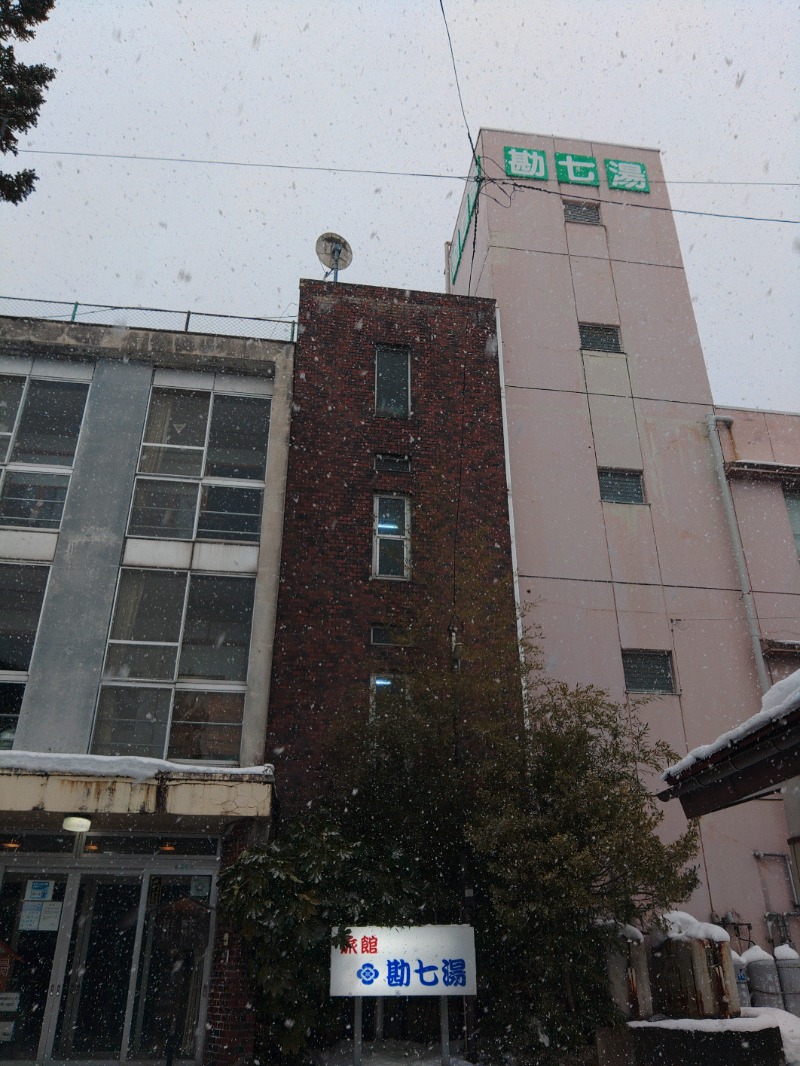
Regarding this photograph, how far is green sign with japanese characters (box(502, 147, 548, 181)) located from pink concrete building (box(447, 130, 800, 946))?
0.16 feet

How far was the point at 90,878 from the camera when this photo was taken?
11727 mm

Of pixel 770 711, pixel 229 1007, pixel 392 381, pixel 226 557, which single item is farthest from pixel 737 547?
pixel 229 1007

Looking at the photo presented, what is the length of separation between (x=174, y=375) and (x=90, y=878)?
28.9ft

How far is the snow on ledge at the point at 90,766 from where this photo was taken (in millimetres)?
10352

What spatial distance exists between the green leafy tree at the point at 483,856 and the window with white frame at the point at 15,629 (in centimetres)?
477

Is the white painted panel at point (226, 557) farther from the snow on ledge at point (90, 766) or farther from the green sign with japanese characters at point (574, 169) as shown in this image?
the green sign with japanese characters at point (574, 169)

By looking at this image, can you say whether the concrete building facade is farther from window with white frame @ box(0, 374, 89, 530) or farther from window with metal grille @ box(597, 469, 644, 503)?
window with metal grille @ box(597, 469, 644, 503)

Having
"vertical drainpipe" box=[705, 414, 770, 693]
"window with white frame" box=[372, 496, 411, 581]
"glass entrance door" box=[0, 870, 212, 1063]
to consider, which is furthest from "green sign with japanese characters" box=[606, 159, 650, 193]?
"glass entrance door" box=[0, 870, 212, 1063]

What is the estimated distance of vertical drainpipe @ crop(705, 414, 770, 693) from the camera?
1480cm

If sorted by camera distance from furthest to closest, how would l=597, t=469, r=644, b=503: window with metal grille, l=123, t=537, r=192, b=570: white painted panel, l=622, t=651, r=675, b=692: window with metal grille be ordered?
l=597, t=469, r=644, b=503: window with metal grille < l=622, t=651, r=675, b=692: window with metal grille < l=123, t=537, r=192, b=570: white painted panel

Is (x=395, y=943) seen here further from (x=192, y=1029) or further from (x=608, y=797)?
(x=192, y=1029)

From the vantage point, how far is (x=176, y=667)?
13.0m

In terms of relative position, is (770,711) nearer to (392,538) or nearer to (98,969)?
(392,538)

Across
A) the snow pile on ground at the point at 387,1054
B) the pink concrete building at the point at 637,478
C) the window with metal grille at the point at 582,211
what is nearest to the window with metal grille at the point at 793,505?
the pink concrete building at the point at 637,478
